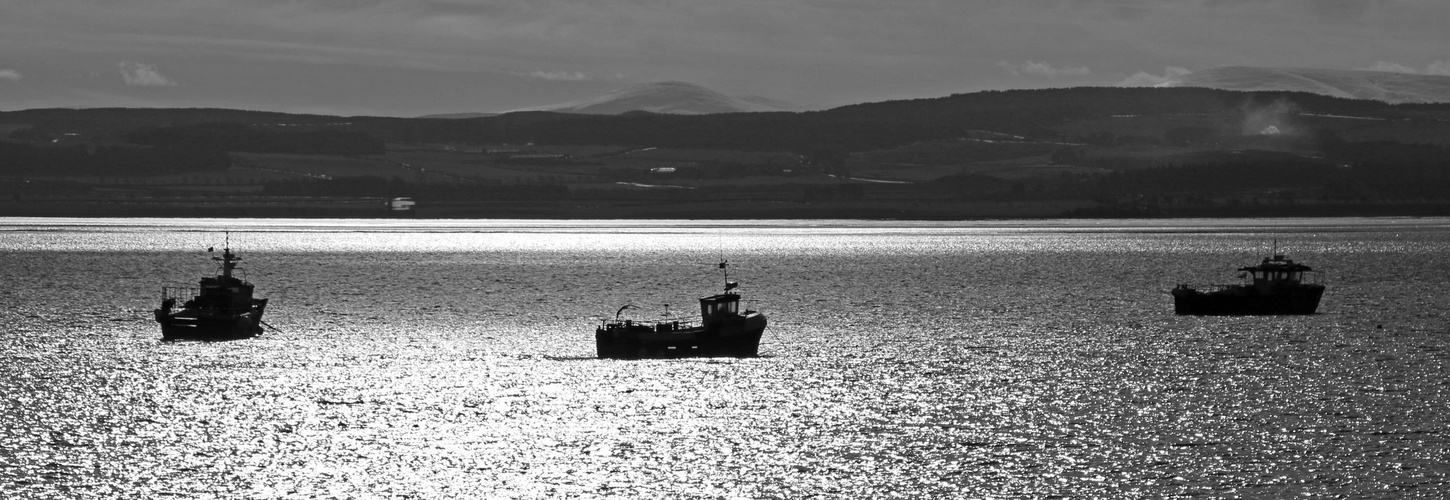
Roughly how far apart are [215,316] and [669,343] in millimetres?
30437

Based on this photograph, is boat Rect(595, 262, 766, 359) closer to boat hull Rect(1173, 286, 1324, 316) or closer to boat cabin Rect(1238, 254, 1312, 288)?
boat hull Rect(1173, 286, 1324, 316)

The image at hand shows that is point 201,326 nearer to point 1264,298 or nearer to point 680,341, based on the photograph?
point 680,341

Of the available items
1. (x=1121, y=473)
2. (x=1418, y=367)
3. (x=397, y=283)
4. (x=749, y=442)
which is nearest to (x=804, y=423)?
(x=749, y=442)

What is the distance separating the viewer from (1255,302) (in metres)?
124

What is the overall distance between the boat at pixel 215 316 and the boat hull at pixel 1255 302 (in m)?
66.6

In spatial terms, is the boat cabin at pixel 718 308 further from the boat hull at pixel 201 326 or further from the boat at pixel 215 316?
the boat at pixel 215 316

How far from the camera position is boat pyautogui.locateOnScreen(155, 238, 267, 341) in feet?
337

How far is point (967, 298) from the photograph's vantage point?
152 meters

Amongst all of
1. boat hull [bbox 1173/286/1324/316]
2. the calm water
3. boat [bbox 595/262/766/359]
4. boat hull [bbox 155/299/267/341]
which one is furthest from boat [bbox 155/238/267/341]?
boat hull [bbox 1173/286/1324/316]

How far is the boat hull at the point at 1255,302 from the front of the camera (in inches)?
4889

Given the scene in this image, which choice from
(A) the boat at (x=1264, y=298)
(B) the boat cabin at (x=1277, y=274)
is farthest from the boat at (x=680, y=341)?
(B) the boat cabin at (x=1277, y=274)

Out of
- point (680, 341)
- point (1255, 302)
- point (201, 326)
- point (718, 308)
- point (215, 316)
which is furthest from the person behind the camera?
point (1255, 302)

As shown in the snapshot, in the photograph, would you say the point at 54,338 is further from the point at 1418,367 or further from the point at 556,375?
the point at 1418,367

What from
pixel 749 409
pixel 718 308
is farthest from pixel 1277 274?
pixel 749 409
